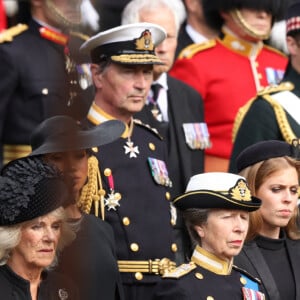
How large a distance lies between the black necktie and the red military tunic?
86cm

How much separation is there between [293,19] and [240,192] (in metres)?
2.15

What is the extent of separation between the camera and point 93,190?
610 centimetres

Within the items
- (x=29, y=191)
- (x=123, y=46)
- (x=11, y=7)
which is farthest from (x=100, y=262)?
(x=11, y=7)

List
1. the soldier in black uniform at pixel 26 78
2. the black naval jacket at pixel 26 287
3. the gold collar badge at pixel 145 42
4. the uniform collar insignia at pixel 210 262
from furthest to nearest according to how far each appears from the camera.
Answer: the soldier in black uniform at pixel 26 78
the gold collar badge at pixel 145 42
the uniform collar insignia at pixel 210 262
the black naval jacket at pixel 26 287

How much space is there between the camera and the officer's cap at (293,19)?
7.55 m

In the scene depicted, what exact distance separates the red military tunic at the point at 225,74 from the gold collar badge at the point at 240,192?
2.58 m

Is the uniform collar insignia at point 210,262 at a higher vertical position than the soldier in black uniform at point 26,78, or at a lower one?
lower

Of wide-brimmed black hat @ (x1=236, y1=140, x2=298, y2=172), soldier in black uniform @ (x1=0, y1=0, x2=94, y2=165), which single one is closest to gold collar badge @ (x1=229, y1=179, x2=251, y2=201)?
wide-brimmed black hat @ (x1=236, y1=140, x2=298, y2=172)

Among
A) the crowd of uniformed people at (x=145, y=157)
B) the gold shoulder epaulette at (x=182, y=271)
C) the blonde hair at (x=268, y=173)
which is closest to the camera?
the crowd of uniformed people at (x=145, y=157)

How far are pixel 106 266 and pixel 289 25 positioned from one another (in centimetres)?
262

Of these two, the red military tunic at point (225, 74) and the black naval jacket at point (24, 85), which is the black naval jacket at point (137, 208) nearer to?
the black naval jacket at point (24, 85)

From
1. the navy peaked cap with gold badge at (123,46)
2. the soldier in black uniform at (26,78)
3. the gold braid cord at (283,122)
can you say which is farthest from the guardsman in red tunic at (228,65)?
the navy peaked cap with gold badge at (123,46)

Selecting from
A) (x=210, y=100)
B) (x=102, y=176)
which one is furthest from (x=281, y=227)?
(x=210, y=100)

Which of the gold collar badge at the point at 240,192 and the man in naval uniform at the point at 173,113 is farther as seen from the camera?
the man in naval uniform at the point at 173,113
